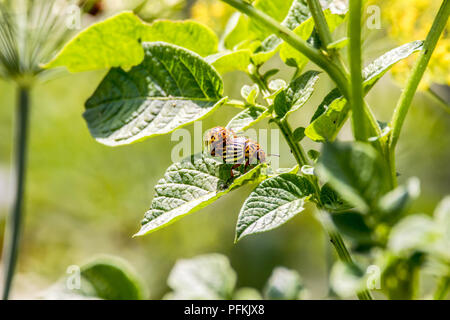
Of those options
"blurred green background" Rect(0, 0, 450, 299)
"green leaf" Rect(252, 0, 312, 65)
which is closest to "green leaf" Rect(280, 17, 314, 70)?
"green leaf" Rect(252, 0, 312, 65)

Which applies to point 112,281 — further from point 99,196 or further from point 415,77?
point 99,196

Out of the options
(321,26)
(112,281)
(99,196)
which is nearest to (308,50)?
(321,26)

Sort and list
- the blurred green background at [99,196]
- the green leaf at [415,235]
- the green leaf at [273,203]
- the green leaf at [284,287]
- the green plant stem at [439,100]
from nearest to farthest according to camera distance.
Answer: the green leaf at [415,235] < the green leaf at [273,203] < the green leaf at [284,287] < the green plant stem at [439,100] < the blurred green background at [99,196]

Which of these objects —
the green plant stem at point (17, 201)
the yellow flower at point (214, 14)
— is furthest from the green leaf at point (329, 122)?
the yellow flower at point (214, 14)

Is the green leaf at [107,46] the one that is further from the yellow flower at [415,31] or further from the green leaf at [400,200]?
the yellow flower at [415,31]

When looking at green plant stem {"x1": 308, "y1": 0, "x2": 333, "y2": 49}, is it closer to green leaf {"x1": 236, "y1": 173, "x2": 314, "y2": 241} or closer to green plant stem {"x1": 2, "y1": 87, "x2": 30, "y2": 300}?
green leaf {"x1": 236, "y1": 173, "x2": 314, "y2": 241}
